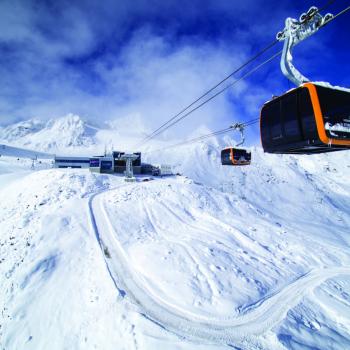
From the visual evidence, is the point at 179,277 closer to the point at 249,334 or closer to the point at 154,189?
the point at 249,334

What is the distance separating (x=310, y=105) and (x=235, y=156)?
1181 cm

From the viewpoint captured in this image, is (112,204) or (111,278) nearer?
(111,278)

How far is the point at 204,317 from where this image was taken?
10.1m

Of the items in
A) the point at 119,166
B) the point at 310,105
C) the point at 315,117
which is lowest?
the point at 119,166

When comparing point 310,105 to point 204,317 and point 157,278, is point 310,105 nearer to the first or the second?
point 204,317

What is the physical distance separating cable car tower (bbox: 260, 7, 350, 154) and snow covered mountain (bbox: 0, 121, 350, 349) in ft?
26.7

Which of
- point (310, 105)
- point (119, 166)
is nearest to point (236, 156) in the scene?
point (310, 105)

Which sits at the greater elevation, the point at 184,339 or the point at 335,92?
the point at 335,92

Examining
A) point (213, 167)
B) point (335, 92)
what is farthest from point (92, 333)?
point (213, 167)

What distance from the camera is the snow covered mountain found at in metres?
9.41

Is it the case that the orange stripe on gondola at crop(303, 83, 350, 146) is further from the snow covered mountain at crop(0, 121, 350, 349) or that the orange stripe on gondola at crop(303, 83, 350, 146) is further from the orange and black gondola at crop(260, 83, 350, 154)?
the snow covered mountain at crop(0, 121, 350, 349)

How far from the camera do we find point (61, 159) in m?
73.6

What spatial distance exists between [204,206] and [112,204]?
11.8m

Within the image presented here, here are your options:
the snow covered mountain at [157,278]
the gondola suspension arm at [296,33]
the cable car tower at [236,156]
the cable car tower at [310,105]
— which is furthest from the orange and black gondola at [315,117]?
the cable car tower at [236,156]
